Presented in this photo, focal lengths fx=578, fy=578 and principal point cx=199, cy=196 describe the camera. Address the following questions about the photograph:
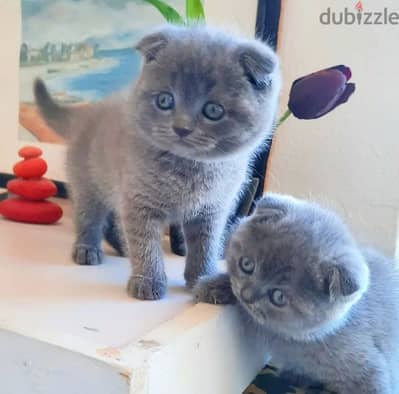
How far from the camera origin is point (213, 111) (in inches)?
27.5

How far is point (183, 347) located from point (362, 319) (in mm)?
270

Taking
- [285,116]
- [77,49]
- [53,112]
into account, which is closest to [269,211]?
[285,116]

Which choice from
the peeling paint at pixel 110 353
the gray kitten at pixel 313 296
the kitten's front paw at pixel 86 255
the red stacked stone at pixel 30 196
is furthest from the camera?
the red stacked stone at pixel 30 196

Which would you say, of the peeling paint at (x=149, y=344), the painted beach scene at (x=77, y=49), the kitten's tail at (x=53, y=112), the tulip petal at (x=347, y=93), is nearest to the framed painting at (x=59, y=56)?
the painted beach scene at (x=77, y=49)

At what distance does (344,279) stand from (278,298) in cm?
9

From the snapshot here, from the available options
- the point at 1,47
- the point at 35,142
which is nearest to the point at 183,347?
the point at 35,142

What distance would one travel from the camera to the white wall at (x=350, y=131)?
38.7 inches

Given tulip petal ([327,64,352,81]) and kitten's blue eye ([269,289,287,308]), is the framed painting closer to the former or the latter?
tulip petal ([327,64,352,81])

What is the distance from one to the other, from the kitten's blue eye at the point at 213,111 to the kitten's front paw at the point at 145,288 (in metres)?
0.23

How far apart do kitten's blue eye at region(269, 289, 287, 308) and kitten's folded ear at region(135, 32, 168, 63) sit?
0.33m

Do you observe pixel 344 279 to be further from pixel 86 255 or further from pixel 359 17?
pixel 359 17

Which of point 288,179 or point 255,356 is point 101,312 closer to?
point 255,356

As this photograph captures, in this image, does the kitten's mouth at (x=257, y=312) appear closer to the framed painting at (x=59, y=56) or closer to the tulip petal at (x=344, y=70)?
the tulip petal at (x=344, y=70)

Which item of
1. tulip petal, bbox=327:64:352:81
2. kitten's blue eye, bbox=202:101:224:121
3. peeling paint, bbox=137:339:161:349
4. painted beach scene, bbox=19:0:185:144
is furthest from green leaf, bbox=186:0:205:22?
peeling paint, bbox=137:339:161:349
